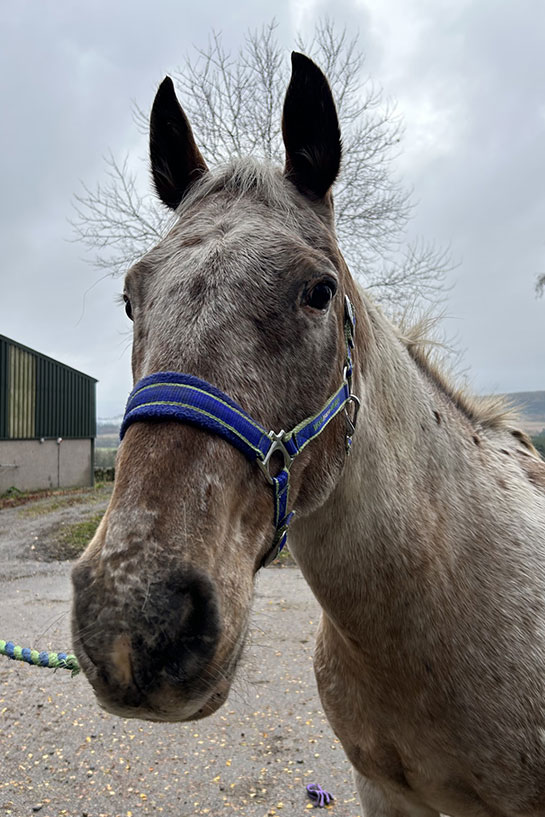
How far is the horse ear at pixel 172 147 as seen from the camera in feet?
7.34

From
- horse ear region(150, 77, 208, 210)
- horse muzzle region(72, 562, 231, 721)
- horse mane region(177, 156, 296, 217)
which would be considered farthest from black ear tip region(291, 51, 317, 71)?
horse muzzle region(72, 562, 231, 721)

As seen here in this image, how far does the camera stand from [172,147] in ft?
7.52

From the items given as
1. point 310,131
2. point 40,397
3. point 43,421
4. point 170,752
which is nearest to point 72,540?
point 170,752

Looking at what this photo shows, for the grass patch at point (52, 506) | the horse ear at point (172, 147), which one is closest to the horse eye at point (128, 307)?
the horse ear at point (172, 147)

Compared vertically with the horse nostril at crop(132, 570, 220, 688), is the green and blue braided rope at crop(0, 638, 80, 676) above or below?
below

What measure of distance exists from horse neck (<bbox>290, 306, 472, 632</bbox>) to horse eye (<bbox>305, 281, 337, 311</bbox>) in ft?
1.16

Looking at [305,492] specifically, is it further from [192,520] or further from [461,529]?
[461,529]

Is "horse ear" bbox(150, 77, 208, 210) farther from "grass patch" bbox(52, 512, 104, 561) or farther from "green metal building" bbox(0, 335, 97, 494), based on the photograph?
"green metal building" bbox(0, 335, 97, 494)

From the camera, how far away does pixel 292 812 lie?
3428 mm

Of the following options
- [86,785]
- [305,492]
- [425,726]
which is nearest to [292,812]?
[86,785]

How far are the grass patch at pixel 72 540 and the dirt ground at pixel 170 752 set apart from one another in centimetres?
399

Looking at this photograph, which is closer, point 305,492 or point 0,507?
point 305,492

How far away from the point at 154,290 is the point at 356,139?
12409mm

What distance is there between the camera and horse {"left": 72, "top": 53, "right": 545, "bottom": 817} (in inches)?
48.2
